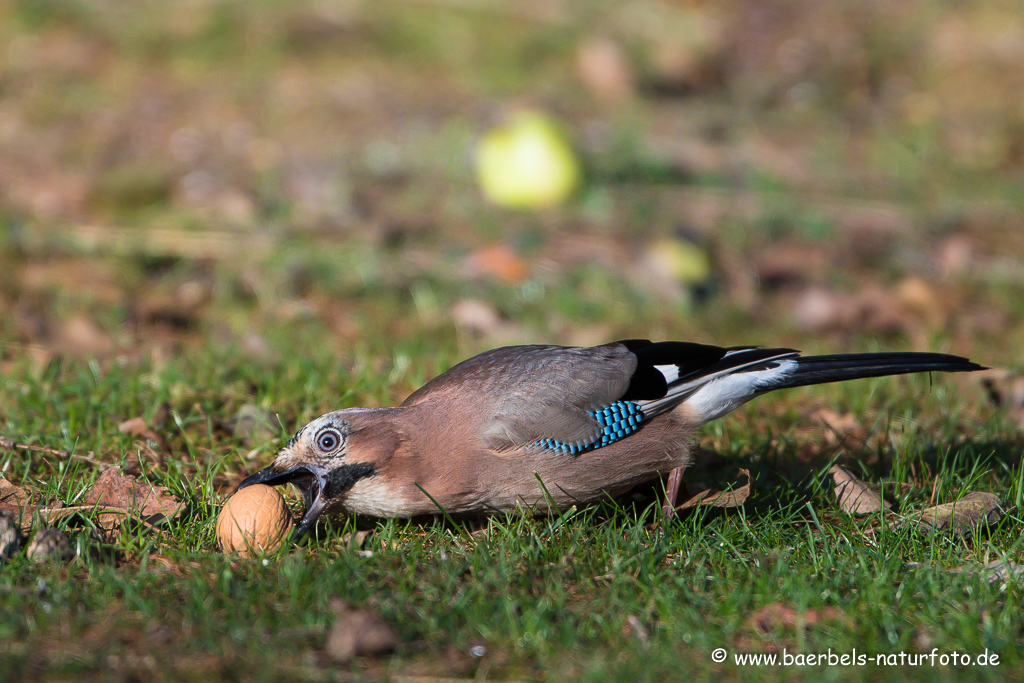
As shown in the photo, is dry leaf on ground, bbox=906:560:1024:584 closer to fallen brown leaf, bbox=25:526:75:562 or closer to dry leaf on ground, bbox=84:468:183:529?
dry leaf on ground, bbox=84:468:183:529

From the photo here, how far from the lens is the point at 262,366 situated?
17.6 ft

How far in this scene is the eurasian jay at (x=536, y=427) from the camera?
12.2 ft

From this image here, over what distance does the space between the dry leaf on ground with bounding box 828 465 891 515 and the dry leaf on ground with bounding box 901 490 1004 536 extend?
15cm

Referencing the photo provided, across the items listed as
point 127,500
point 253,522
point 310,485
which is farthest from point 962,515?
point 127,500

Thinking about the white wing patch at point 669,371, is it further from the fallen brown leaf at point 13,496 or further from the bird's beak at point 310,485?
the fallen brown leaf at point 13,496

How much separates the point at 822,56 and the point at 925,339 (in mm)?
6163

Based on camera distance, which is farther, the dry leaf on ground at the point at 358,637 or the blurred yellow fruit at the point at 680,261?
the blurred yellow fruit at the point at 680,261

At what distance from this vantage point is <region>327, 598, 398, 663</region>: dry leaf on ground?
9.35 feet

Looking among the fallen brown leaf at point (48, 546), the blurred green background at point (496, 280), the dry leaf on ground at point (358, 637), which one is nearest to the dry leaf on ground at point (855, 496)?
the blurred green background at point (496, 280)

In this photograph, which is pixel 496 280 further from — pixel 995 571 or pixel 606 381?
pixel 995 571

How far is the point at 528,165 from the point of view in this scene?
27.2 feet

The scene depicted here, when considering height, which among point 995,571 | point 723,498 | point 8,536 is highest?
point 8,536

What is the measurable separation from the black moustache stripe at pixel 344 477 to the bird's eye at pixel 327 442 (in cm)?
8

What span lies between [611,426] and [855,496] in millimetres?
1010
